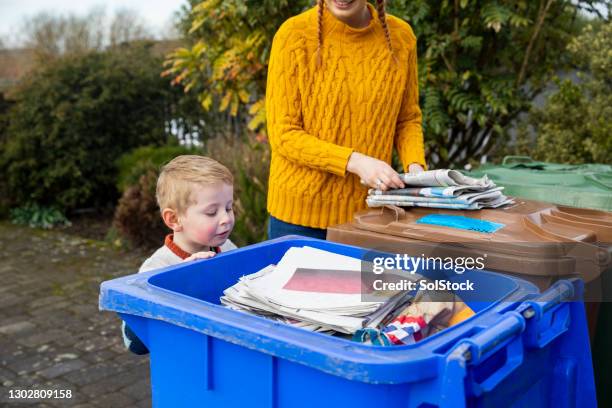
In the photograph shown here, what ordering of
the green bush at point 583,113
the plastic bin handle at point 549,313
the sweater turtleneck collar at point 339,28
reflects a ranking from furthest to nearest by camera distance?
the green bush at point 583,113 → the sweater turtleneck collar at point 339,28 → the plastic bin handle at point 549,313

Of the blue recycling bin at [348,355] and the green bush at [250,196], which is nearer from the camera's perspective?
the blue recycling bin at [348,355]

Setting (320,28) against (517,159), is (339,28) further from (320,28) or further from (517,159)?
(517,159)

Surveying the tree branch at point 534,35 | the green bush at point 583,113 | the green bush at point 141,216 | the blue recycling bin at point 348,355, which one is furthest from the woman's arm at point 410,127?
the green bush at point 141,216

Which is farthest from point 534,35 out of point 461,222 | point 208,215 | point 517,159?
point 208,215

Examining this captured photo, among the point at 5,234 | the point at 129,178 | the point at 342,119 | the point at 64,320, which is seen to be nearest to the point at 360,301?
the point at 342,119

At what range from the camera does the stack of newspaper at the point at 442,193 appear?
6.66 feet

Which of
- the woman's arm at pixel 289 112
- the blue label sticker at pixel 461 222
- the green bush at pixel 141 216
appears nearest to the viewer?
the blue label sticker at pixel 461 222

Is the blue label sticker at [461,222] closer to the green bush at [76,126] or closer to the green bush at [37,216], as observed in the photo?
the green bush at [76,126]

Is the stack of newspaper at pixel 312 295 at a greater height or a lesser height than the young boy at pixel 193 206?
lesser

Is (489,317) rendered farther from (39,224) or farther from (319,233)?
(39,224)

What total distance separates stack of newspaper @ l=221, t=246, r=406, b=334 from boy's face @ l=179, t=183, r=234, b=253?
0.30 meters

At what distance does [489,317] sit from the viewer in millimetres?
1380

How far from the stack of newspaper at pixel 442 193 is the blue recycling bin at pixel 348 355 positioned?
368 millimetres

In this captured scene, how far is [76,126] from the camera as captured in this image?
25.1 feet
